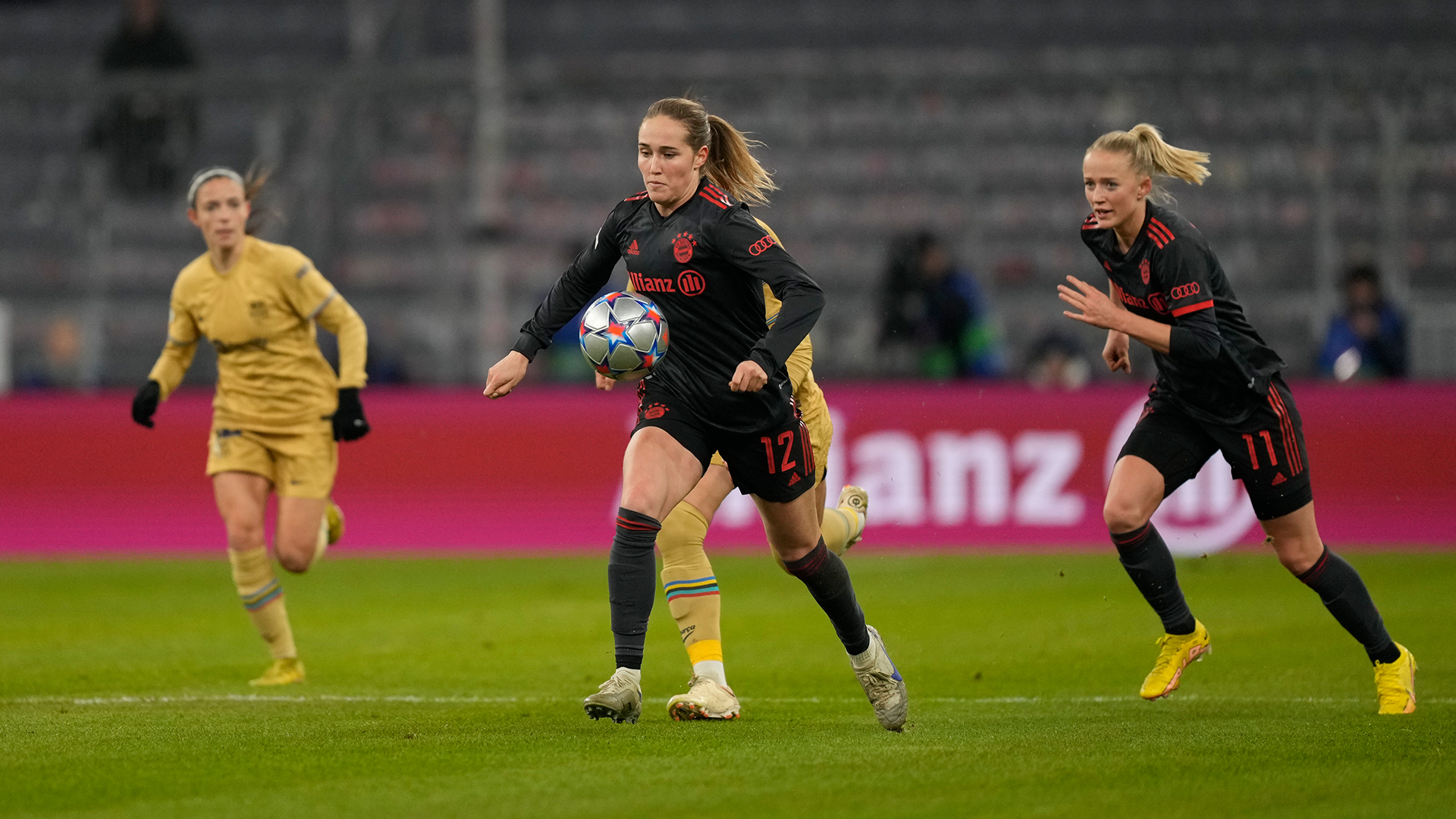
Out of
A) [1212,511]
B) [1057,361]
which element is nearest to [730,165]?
[1212,511]

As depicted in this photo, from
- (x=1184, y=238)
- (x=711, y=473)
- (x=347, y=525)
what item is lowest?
(x=347, y=525)

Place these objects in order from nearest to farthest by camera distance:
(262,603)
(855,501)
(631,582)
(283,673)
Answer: (631,582) < (855,501) < (283,673) < (262,603)

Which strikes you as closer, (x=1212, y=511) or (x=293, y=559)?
(x=293, y=559)

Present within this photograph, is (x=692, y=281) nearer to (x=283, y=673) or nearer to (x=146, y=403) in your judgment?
(x=283, y=673)

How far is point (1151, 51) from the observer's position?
2094 cm

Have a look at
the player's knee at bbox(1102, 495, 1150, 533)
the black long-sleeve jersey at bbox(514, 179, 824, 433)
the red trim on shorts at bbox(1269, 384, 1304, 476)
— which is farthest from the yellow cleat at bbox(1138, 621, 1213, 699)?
the black long-sleeve jersey at bbox(514, 179, 824, 433)

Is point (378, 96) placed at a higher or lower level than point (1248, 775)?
higher

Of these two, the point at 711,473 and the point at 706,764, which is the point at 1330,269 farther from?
the point at 706,764

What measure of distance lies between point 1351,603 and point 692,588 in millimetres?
2646

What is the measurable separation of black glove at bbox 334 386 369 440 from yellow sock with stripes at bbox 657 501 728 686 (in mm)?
2213

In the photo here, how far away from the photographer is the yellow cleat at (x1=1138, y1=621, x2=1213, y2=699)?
7211 mm

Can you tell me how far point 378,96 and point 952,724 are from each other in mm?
12729

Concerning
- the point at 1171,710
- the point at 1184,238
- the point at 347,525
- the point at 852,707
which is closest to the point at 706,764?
the point at 852,707

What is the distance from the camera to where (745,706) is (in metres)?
7.34
